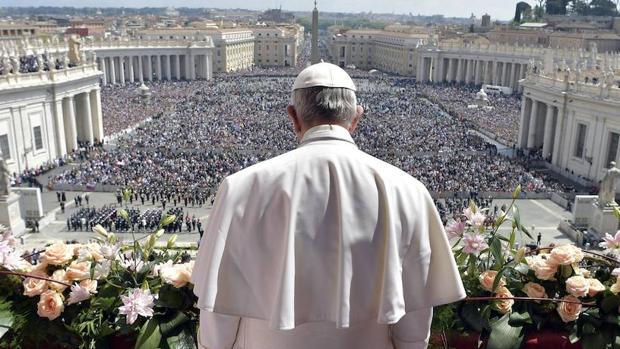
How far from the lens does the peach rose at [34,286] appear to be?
439cm

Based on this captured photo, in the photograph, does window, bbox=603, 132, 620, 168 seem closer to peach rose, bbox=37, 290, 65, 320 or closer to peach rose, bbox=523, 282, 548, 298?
peach rose, bbox=523, 282, 548, 298

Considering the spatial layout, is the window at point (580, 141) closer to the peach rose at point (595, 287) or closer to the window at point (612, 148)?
the window at point (612, 148)

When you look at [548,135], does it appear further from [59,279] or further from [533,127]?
[59,279]

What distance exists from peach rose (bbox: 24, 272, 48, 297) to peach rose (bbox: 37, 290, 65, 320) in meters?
0.07

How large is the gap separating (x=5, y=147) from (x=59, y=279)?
3548cm

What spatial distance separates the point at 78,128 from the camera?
45062 millimetres

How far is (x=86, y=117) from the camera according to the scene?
44688 mm

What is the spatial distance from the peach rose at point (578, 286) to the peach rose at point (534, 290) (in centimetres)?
23

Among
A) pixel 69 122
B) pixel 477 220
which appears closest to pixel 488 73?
pixel 69 122

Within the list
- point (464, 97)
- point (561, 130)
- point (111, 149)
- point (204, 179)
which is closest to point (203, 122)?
point (111, 149)

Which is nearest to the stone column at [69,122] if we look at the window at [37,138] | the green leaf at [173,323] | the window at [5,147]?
the window at [37,138]

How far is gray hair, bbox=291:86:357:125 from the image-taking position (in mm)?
2871

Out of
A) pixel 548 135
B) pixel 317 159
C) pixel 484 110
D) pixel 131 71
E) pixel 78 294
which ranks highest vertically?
pixel 317 159

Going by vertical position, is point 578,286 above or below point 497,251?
below
